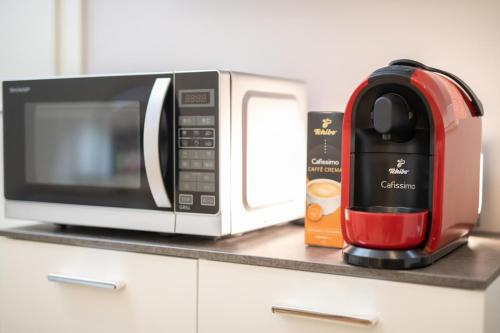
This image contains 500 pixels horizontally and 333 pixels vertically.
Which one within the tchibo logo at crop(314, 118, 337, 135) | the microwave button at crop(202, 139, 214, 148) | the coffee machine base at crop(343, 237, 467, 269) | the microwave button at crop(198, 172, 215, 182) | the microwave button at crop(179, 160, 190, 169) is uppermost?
the tchibo logo at crop(314, 118, 337, 135)

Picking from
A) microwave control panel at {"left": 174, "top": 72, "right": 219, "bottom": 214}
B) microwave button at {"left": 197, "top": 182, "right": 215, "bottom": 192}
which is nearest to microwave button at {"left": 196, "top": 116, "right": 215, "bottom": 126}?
microwave control panel at {"left": 174, "top": 72, "right": 219, "bottom": 214}

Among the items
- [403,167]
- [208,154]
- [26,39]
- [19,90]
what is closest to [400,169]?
[403,167]

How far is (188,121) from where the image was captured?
4.17 ft

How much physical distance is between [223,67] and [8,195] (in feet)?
2.09

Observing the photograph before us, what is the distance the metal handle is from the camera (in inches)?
49.8

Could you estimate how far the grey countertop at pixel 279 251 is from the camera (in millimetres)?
1011

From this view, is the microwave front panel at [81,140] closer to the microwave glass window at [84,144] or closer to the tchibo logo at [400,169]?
the microwave glass window at [84,144]

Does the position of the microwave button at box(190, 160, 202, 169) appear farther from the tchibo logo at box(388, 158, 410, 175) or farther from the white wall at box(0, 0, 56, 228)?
the white wall at box(0, 0, 56, 228)

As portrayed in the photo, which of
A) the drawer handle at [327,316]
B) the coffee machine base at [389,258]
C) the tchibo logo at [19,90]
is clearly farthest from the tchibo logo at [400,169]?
the tchibo logo at [19,90]

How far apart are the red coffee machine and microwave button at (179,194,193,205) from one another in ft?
1.03

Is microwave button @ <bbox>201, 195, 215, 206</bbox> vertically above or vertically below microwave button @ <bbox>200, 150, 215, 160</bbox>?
below

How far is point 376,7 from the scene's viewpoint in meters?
1.52

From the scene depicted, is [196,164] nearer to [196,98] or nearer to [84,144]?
[196,98]

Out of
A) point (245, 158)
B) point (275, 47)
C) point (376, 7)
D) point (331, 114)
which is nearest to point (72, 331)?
point (245, 158)
